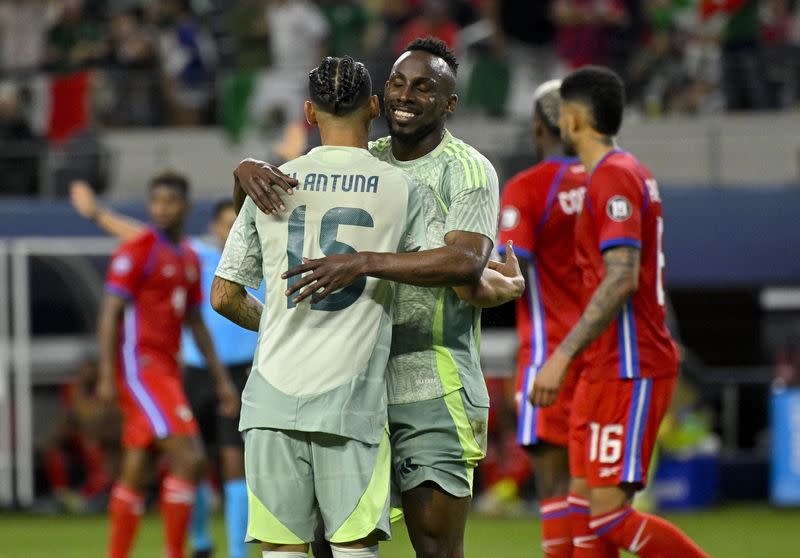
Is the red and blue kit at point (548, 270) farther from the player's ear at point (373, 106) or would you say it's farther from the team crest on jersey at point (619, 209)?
the player's ear at point (373, 106)

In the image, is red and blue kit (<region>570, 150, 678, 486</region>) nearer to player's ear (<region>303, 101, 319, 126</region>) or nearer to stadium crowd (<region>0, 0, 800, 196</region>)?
player's ear (<region>303, 101, 319, 126</region>)

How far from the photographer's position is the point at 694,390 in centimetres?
1346

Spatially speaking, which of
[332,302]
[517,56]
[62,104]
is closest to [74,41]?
[62,104]

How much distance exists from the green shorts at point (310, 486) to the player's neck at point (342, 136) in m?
0.85

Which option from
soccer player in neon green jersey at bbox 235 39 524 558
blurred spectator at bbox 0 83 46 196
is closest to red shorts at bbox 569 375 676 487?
soccer player in neon green jersey at bbox 235 39 524 558

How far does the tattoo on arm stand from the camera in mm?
5801

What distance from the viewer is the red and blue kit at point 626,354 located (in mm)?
5930

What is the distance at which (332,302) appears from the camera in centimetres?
435

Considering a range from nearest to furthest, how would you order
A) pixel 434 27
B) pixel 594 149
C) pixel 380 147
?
pixel 380 147 < pixel 594 149 < pixel 434 27

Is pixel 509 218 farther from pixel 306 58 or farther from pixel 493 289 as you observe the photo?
pixel 306 58

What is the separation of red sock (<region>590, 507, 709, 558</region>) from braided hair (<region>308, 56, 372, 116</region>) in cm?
228

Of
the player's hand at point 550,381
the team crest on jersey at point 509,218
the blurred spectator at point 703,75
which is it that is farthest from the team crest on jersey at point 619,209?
the blurred spectator at point 703,75

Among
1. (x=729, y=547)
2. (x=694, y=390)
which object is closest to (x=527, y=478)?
(x=694, y=390)

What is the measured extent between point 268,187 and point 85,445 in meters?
8.91
